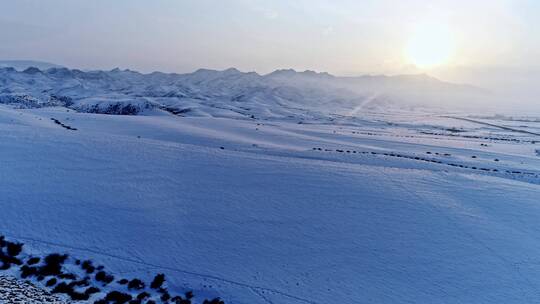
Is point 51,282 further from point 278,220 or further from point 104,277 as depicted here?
point 278,220

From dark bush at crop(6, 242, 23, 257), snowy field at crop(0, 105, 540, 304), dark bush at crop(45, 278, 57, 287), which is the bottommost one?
dark bush at crop(45, 278, 57, 287)

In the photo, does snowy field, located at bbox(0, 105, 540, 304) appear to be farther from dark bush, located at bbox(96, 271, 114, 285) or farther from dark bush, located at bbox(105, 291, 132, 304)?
dark bush, located at bbox(105, 291, 132, 304)

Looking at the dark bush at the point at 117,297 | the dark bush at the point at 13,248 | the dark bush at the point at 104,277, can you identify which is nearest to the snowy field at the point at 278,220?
the dark bush at the point at 13,248

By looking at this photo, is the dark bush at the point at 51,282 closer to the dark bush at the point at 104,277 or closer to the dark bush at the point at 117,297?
the dark bush at the point at 104,277

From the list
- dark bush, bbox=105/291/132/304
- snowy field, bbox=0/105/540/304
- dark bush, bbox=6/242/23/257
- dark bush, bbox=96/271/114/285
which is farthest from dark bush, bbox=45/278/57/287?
dark bush, bbox=6/242/23/257

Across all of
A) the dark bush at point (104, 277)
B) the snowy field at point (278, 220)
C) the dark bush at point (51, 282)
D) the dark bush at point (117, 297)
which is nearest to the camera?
the dark bush at point (117, 297)

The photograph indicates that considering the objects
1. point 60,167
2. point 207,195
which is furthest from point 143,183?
point 60,167

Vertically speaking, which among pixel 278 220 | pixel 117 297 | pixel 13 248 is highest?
pixel 278 220

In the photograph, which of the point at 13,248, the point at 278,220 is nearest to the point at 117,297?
the point at 13,248

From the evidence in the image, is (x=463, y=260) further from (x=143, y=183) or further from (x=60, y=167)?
(x=60, y=167)
